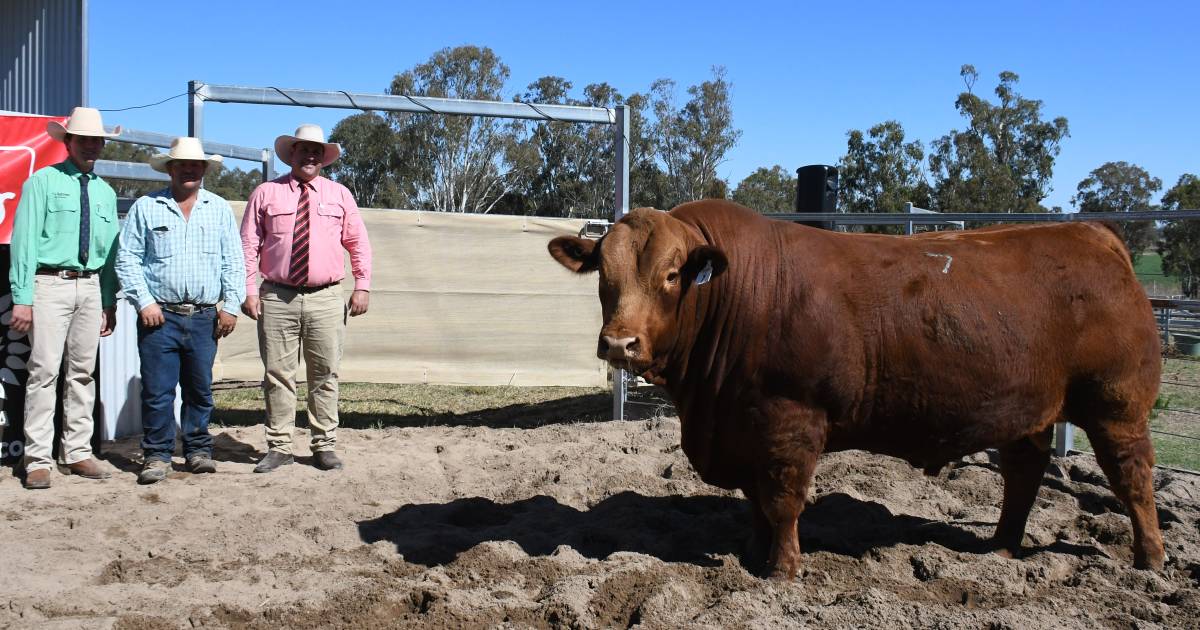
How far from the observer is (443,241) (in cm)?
863

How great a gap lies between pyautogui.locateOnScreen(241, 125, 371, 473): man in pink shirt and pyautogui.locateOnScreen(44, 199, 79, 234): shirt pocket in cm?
91

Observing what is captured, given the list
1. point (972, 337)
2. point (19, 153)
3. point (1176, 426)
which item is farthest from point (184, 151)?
point (1176, 426)

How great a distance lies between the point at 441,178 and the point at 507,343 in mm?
29989

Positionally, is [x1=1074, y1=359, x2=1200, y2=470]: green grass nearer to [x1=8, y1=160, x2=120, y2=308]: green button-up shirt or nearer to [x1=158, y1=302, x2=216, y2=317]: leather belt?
[x1=158, y1=302, x2=216, y2=317]: leather belt

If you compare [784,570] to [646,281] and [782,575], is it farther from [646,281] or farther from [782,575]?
[646,281]

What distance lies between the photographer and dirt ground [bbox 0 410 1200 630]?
3.51m

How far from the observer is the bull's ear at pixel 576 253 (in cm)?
413

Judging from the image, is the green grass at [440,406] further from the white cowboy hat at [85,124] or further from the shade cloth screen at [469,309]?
the white cowboy hat at [85,124]

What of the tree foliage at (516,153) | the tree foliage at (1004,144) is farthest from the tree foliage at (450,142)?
the tree foliage at (1004,144)

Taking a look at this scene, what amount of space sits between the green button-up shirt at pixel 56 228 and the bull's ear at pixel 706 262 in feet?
12.4

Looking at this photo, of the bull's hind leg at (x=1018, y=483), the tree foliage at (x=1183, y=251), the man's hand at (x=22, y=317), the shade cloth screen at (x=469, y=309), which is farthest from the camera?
the tree foliage at (x=1183, y=251)

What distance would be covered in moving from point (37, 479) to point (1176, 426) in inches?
360

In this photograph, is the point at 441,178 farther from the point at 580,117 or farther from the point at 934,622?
the point at 934,622

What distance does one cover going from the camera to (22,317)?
5.16 m
